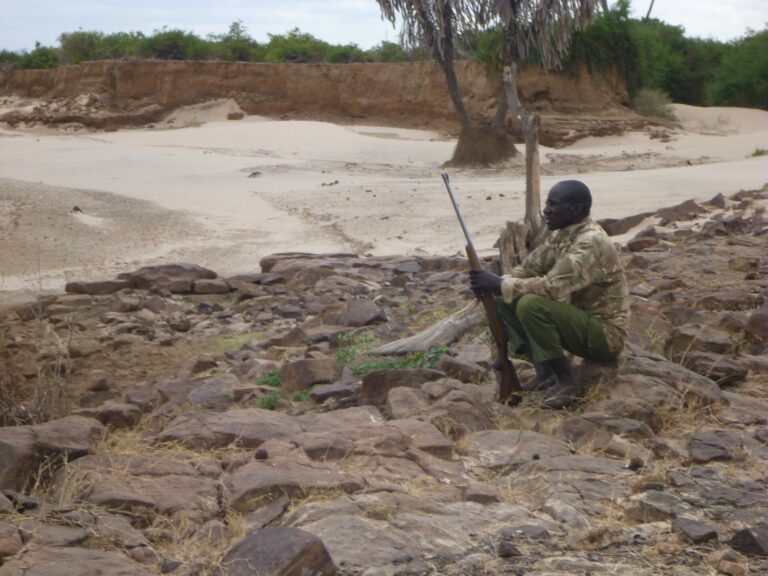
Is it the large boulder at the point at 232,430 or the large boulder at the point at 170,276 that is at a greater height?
the large boulder at the point at 232,430

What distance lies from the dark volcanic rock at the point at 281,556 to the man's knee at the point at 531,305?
185 centimetres

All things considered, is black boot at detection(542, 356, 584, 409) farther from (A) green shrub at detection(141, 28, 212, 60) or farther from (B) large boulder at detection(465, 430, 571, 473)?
(A) green shrub at detection(141, 28, 212, 60)

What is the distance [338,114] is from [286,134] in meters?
5.67

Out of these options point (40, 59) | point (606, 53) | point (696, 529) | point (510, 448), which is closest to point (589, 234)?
point (510, 448)

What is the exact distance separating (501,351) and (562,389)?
1.06ft

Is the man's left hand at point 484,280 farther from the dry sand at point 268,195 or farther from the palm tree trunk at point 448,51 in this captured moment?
the palm tree trunk at point 448,51

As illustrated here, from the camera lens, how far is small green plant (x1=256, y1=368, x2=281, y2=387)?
236 inches

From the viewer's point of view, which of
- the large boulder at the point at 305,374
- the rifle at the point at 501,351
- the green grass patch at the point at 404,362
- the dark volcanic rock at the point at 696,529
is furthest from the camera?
the green grass patch at the point at 404,362

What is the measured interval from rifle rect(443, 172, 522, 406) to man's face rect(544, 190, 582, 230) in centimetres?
37

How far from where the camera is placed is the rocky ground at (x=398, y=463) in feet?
10.3

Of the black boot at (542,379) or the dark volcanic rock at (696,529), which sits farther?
the black boot at (542,379)

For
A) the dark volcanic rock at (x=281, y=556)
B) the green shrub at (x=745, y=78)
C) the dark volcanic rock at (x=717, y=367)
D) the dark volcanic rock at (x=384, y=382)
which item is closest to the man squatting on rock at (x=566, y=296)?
the dark volcanic rock at (x=384, y=382)

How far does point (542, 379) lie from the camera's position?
15.9ft

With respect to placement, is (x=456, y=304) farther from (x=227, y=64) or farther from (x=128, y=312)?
(x=227, y=64)
